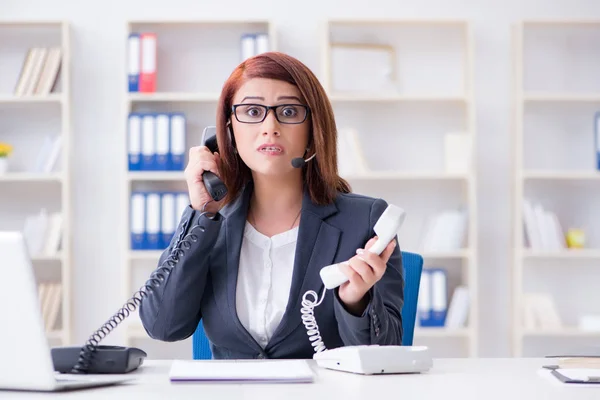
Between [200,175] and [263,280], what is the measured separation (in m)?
0.28

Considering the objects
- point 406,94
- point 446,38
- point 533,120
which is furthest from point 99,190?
point 533,120

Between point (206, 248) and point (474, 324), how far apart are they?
2495 mm

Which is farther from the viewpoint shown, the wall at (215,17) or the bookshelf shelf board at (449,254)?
the wall at (215,17)

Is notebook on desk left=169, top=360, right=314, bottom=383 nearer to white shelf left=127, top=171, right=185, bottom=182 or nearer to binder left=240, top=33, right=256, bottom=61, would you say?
white shelf left=127, top=171, right=185, bottom=182

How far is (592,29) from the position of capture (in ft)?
14.2

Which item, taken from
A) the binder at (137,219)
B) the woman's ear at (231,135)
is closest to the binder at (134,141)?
the binder at (137,219)

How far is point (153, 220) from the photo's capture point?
13.1ft

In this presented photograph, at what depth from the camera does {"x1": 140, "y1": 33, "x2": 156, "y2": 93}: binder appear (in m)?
4.01

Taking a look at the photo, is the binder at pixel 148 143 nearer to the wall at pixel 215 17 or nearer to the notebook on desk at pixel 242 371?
→ the wall at pixel 215 17

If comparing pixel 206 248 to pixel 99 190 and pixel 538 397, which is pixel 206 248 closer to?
pixel 538 397

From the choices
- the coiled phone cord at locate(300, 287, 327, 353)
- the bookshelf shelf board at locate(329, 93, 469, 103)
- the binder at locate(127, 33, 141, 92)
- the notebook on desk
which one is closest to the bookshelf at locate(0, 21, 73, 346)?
the binder at locate(127, 33, 141, 92)

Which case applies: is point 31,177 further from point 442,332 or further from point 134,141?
point 442,332

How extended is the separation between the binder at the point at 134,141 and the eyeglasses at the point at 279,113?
2171mm

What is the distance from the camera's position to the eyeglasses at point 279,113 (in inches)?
73.3
